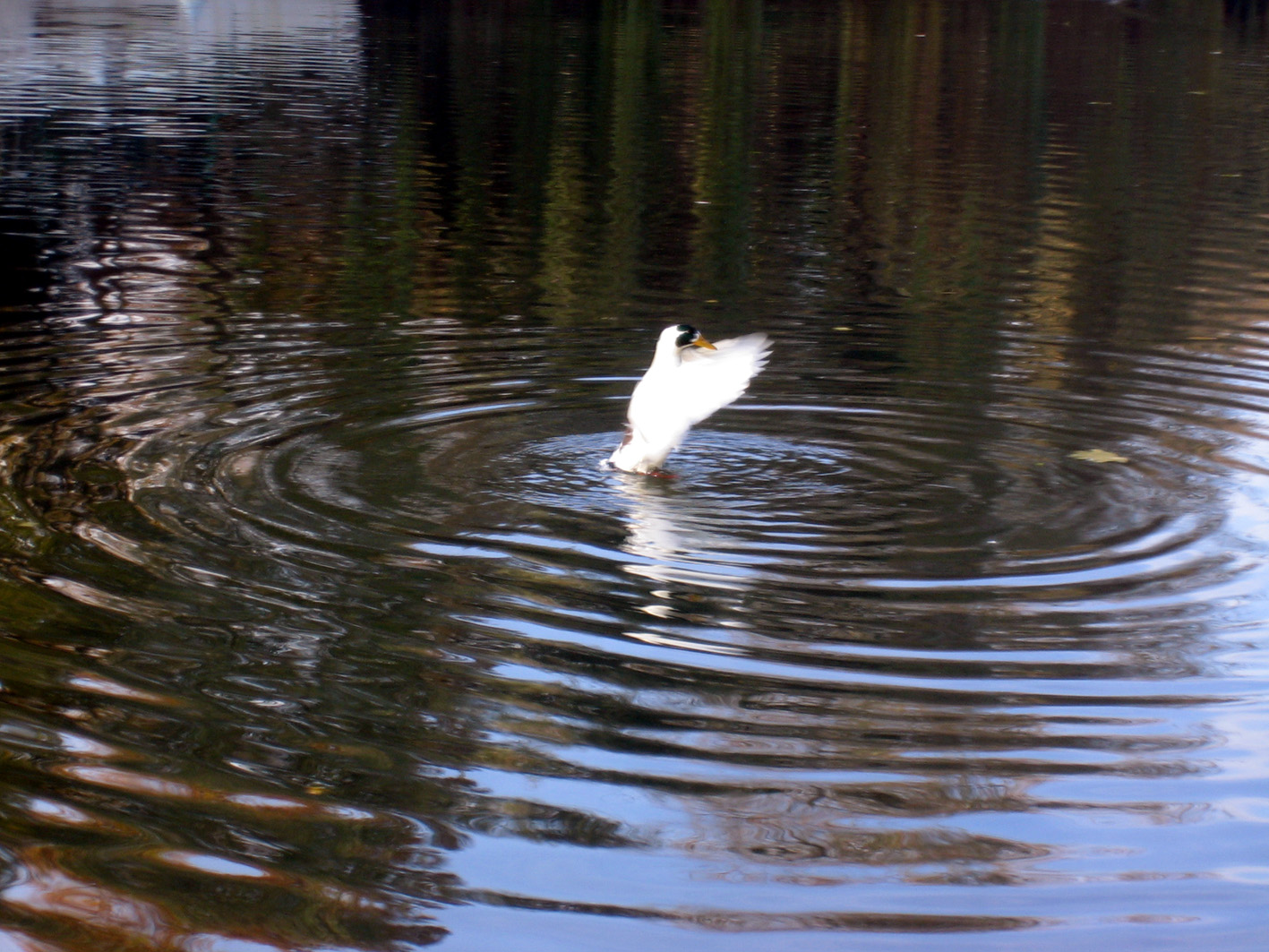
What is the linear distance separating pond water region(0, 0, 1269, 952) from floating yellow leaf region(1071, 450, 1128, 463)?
4 centimetres

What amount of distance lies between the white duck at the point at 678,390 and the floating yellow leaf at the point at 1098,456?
1607 millimetres

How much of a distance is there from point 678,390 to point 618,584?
147 centimetres

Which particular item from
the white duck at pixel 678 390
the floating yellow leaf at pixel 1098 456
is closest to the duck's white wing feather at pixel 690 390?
the white duck at pixel 678 390

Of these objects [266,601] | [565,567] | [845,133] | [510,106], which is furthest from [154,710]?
[510,106]

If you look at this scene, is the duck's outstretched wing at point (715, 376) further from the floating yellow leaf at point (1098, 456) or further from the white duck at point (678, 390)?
the floating yellow leaf at point (1098, 456)

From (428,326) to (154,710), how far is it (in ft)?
17.5

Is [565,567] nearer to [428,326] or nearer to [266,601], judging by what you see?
[266,601]

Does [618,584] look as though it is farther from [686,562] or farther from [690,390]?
[690,390]

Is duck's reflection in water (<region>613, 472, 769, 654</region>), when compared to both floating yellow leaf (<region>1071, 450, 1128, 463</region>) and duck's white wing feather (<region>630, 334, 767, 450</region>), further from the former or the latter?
floating yellow leaf (<region>1071, 450, 1128, 463</region>)

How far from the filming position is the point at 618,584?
17.8 ft

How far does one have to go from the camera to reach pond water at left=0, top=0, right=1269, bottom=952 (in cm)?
357

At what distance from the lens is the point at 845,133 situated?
21.5m

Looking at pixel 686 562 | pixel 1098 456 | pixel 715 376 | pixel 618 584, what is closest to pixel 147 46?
pixel 715 376

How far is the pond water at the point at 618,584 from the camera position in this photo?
357 cm
